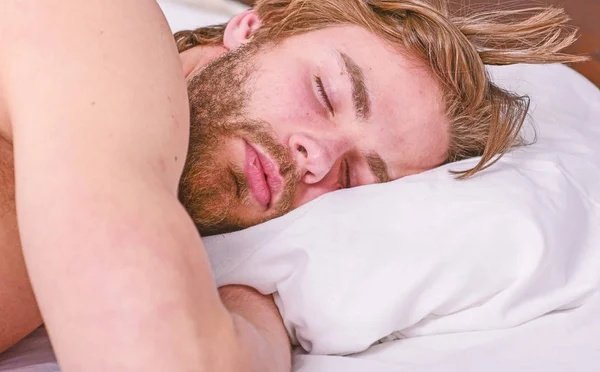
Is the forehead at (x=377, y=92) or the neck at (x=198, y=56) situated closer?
the forehead at (x=377, y=92)

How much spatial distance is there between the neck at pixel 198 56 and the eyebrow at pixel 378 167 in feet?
1.21

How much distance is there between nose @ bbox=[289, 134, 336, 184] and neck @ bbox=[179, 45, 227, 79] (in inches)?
12.2

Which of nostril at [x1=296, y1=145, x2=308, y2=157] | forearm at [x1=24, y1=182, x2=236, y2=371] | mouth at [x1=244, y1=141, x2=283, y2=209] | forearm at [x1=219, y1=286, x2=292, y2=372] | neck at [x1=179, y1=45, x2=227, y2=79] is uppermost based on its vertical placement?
forearm at [x1=24, y1=182, x2=236, y2=371]

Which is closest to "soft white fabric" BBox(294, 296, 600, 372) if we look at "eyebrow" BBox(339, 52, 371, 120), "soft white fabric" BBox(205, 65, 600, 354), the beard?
"soft white fabric" BBox(205, 65, 600, 354)

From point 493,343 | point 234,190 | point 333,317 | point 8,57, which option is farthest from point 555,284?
point 8,57

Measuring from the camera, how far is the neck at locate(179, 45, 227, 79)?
1286mm

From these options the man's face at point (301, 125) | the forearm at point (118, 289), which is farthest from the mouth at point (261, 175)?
the forearm at point (118, 289)

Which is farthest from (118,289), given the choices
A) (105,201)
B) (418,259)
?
(418,259)

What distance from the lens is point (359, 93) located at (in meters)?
1.09

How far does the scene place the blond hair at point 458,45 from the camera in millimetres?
1180

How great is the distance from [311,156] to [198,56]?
0.39 metres

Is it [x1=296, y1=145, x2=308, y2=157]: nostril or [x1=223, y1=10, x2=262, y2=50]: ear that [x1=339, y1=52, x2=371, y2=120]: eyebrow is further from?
[x1=223, y1=10, x2=262, y2=50]: ear

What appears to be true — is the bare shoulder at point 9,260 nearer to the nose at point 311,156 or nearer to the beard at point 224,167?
the beard at point 224,167

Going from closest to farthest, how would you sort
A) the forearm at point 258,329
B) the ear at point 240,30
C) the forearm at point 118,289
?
the forearm at point 118,289
the forearm at point 258,329
the ear at point 240,30
